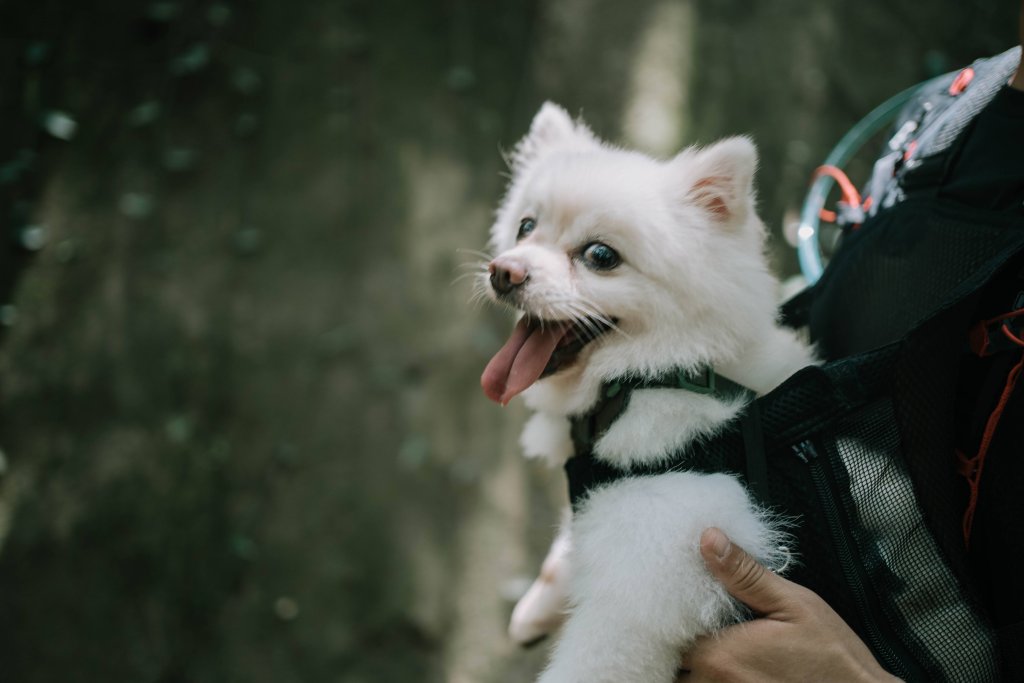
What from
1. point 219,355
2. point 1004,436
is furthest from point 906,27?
point 219,355

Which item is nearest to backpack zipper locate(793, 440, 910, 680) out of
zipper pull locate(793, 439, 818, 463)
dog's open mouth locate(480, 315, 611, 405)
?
zipper pull locate(793, 439, 818, 463)

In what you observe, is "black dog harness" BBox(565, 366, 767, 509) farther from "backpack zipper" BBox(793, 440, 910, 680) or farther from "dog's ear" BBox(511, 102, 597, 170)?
"dog's ear" BBox(511, 102, 597, 170)

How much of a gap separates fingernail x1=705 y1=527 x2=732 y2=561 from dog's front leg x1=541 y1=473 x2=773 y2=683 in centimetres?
5

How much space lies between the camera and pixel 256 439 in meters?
3.18

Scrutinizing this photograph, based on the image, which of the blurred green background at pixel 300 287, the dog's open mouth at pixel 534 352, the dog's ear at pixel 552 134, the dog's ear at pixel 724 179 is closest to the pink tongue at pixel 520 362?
the dog's open mouth at pixel 534 352

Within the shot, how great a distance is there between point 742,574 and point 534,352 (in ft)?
2.04

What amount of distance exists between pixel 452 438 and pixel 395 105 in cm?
161

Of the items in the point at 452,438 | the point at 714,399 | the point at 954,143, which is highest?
the point at 954,143

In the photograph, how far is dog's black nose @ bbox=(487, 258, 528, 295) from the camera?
145 centimetres

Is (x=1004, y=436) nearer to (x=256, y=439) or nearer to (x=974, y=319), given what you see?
(x=974, y=319)

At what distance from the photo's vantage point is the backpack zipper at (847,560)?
1244 millimetres

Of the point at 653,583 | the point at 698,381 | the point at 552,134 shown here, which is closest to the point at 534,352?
the point at 698,381

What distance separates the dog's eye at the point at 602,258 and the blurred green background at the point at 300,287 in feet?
5.15

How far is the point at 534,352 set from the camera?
1.53m
